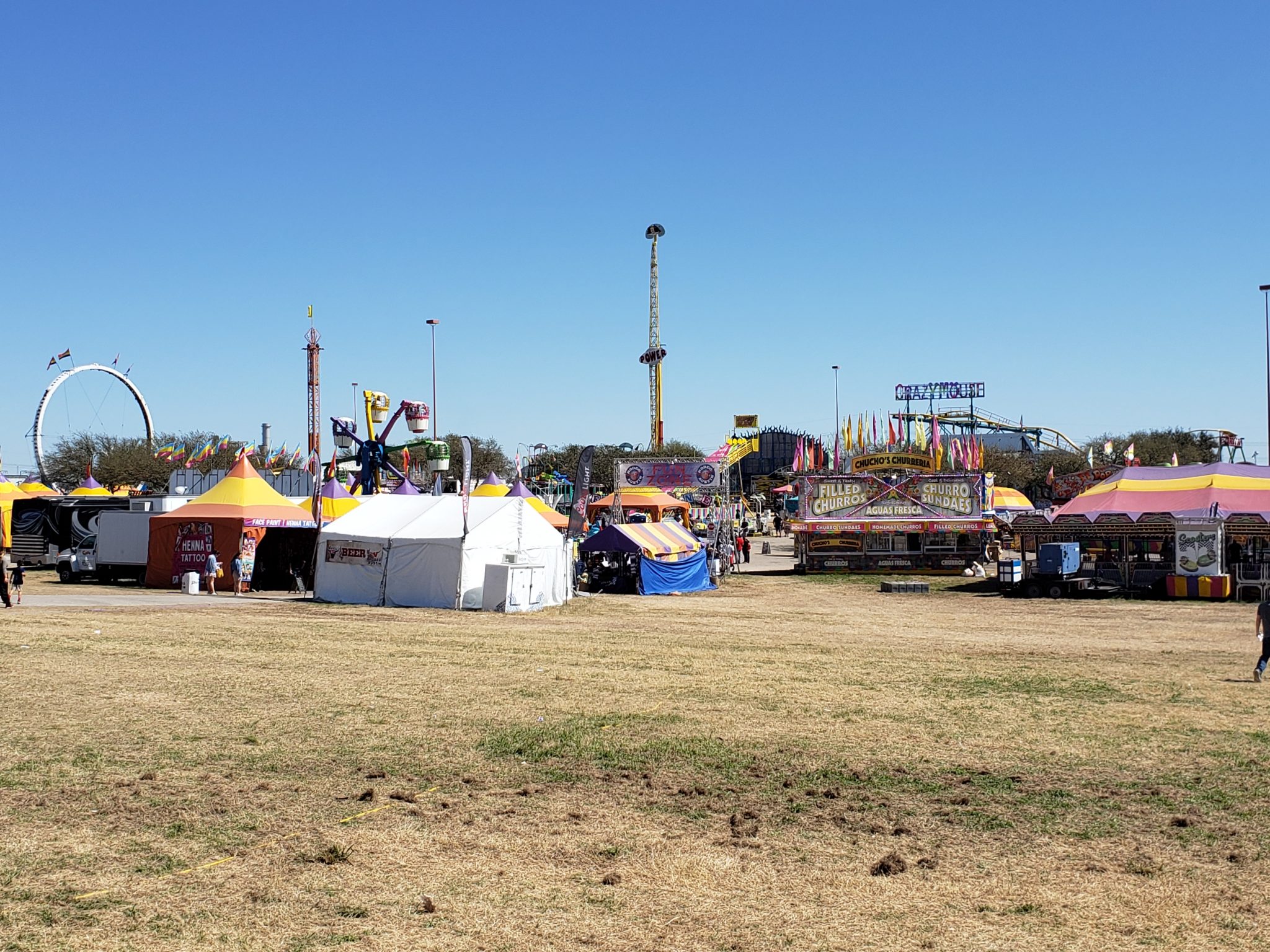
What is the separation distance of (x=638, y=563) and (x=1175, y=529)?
16.0 meters

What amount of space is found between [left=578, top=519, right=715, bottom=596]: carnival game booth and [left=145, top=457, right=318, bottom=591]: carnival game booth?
8555mm

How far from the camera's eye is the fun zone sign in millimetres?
44344

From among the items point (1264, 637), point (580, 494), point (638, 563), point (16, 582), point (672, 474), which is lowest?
point (1264, 637)

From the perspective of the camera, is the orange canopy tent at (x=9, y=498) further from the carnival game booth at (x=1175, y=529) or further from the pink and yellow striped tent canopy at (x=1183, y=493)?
the pink and yellow striped tent canopy at (x=1183, y=493)

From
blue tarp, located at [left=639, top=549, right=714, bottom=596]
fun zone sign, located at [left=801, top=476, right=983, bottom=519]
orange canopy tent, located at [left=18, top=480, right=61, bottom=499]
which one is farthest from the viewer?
orange canopy tent, located at [left=18, top=480, right=61, bottom=499]

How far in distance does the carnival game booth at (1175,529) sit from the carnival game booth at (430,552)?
55.5 feet

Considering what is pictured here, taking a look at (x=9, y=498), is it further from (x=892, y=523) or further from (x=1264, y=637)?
(x=1264, y=637)

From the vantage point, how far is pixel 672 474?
67938 mm

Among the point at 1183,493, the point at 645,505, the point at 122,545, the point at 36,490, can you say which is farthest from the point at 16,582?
the point at 1183,493

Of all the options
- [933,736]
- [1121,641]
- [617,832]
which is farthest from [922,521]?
[617,832]

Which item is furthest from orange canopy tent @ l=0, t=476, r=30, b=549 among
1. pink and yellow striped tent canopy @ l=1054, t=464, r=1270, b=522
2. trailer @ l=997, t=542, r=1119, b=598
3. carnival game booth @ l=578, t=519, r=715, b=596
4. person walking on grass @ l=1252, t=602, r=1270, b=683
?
person walking on grass @ l=1252, t=602, r=1270, b=683

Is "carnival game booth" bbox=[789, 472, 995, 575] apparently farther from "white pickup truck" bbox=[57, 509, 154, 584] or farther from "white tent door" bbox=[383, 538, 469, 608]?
"white pickup truck" bbox=[57, 509, 154, 584]

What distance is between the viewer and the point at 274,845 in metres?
7.93

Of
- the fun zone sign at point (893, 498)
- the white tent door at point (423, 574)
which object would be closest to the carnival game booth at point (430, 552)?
the white tent door at point (423, 574)
